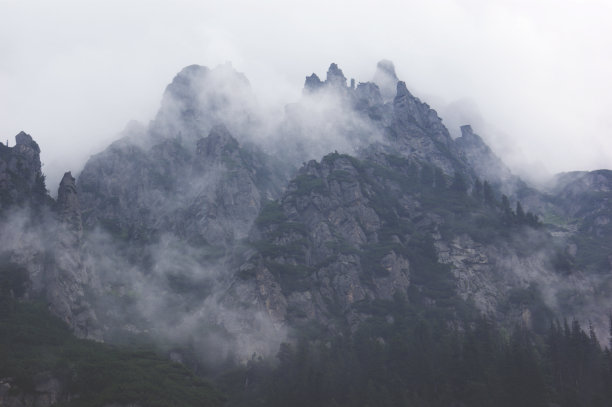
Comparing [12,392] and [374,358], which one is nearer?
[12,392]

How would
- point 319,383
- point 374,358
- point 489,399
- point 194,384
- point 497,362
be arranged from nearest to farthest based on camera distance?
point 489,399 → point 497,362 → point 319,383 → point 374,358 → point 194,384

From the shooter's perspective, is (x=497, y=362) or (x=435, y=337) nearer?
(x=497, y=362)

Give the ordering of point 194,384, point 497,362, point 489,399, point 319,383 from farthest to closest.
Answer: point 194,384
point 319,383
point 497,362
point 489,399

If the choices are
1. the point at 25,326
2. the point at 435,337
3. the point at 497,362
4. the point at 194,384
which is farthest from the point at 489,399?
the point at 25,326

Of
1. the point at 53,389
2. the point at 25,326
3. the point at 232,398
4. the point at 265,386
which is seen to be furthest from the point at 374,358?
the point at 25,326

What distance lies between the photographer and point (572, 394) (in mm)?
140500

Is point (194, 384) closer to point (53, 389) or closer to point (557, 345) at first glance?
point (53, 389)

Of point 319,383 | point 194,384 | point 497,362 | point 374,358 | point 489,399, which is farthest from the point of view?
point 194,384

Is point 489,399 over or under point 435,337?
under

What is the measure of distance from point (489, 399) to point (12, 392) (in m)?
123

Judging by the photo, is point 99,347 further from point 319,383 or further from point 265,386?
point 319,383

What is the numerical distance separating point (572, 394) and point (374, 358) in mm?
52989

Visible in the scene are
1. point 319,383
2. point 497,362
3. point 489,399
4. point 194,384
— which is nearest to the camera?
point 489,399

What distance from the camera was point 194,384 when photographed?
184m
